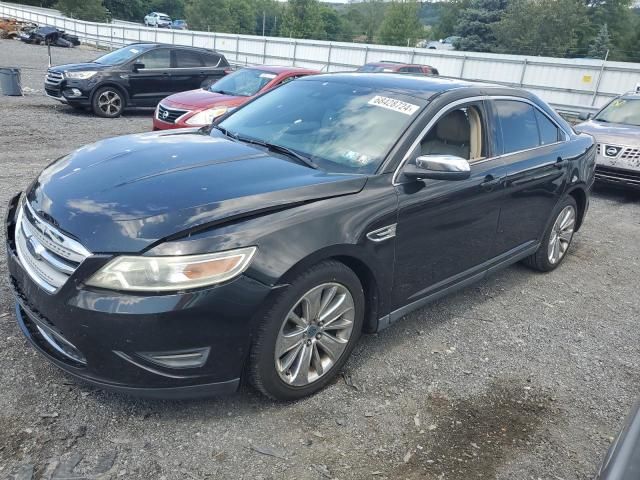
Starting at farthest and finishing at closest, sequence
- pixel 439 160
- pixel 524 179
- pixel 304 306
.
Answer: pixel 524 179 → pixel 439 160 → pixel 304 306

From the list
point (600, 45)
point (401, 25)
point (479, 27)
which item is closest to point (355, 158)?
point (479, 27)

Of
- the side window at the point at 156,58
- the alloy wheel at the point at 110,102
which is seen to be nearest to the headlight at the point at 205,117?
the alloy wheel at the point at 110,102

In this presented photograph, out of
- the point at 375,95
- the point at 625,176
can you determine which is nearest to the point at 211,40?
the point at 625,176

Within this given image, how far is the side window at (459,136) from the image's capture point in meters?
3.57

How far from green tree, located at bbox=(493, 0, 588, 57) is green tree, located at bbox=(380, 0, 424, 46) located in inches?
654

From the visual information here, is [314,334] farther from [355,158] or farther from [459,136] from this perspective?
[459,136]

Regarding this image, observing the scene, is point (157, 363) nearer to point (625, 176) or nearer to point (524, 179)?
point (524, 179)

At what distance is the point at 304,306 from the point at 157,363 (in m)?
0.78

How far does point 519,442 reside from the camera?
2877 mm

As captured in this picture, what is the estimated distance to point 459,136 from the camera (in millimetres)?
3812

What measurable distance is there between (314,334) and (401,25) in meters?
68.0

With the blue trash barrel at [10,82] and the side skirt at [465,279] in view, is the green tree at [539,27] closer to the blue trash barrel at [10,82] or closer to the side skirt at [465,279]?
the blue trash barrel at [10,82]

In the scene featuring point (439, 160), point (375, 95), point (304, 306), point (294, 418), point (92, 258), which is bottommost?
point (294, 418)

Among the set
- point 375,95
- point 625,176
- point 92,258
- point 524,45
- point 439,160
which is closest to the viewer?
point 92,258
